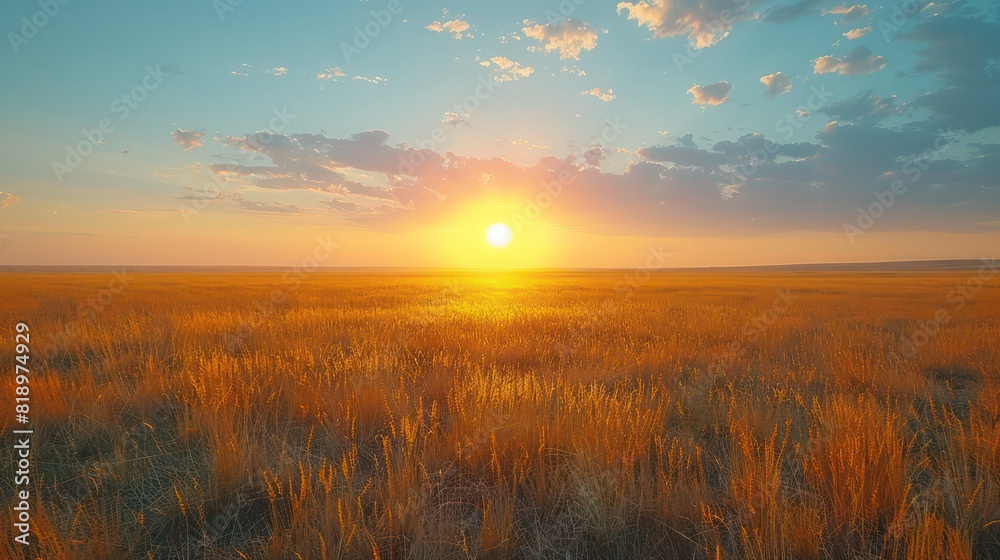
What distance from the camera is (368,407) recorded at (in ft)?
13.4

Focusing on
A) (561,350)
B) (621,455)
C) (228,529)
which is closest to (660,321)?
(561,350)

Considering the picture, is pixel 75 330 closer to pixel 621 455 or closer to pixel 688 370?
pixel 621 455

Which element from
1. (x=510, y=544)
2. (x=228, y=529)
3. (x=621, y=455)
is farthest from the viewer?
(x=621, y=455)

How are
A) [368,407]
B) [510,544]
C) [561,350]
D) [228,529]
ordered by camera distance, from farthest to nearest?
[561,350]
[368,407]
[228,529]
[510,544]

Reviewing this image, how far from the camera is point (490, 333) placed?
30.0 ft

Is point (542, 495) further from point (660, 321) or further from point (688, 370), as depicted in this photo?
point (660, 321)

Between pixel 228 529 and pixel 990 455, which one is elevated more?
pixel 990 455

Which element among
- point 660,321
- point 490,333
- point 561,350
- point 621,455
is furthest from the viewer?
point 660,321

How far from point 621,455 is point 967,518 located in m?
2.02

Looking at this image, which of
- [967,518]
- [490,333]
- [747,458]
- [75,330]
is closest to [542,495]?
[747,458]

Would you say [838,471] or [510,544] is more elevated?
Answer: [838,471]

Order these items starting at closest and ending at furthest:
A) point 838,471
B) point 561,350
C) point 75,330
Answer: point 838,471
point 561,350
point 75,330

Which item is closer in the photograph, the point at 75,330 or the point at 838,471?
the point at 838,471

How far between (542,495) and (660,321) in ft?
33.8
